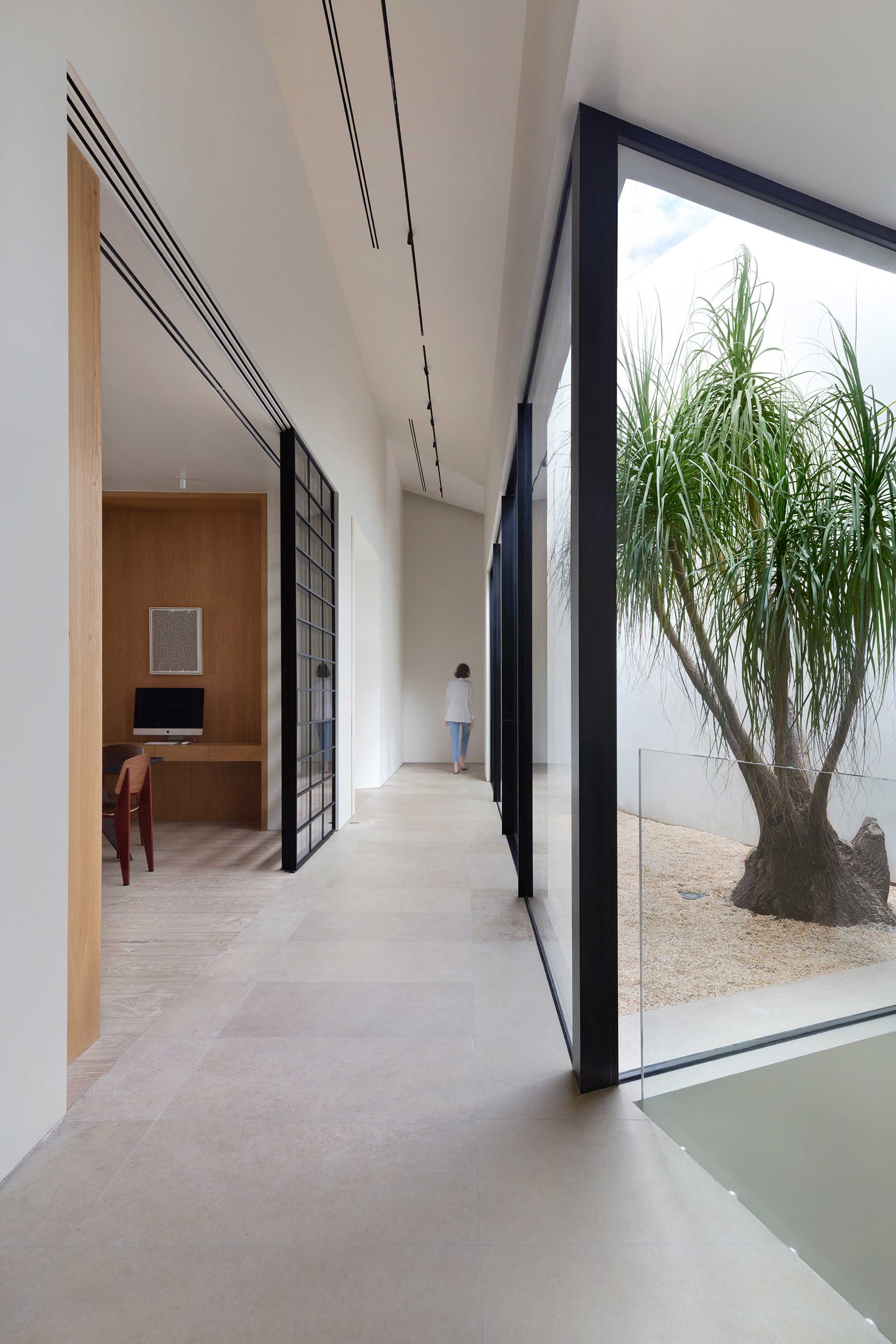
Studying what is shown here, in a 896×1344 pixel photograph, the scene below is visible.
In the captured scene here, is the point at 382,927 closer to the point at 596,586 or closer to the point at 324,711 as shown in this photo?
the point at 596,586

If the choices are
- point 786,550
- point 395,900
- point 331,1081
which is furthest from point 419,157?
point 331,1081

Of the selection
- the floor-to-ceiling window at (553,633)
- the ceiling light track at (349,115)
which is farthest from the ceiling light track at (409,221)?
the floor-to-ceiling window at (553,633)

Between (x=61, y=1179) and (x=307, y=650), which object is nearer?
(x=61, y=1179)

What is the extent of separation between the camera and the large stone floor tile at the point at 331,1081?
5.68 ft

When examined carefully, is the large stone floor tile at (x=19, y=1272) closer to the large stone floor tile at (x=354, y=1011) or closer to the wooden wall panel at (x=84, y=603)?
the wooden wall panel at (x=84, y=603)

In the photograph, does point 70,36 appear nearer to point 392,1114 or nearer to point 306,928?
point 392,1114

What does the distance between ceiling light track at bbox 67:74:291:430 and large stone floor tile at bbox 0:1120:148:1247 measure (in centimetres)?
238

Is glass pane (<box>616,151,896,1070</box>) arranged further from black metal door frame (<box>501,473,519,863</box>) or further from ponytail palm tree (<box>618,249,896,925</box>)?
black metal door frame (<box>501,473,519,863</box>)

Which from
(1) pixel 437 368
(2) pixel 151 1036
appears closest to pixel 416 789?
(1) pixel 437 368

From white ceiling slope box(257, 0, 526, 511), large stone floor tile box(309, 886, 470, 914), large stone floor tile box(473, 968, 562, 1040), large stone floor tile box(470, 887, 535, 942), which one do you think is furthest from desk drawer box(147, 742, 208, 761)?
large stone floor tile box(473, 968, 562, 1040)

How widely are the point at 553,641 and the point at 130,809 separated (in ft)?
8.76

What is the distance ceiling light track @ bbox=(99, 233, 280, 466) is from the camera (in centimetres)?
241

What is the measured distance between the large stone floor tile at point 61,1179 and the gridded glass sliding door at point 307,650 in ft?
8.04

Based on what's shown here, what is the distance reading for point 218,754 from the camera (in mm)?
5641
